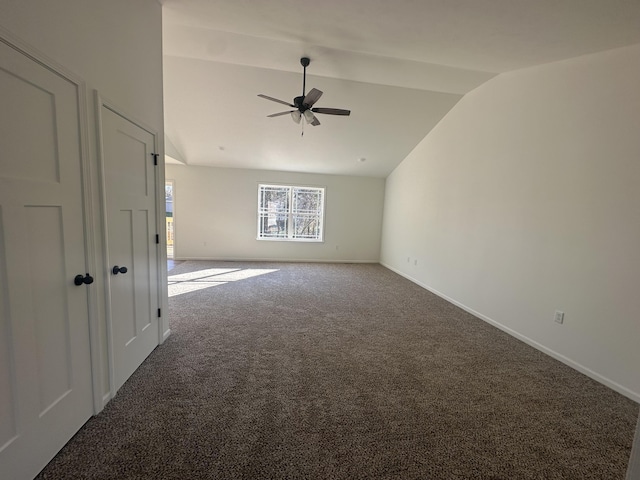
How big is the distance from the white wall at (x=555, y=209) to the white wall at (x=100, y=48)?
376cm

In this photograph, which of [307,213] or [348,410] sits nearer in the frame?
[348,410]

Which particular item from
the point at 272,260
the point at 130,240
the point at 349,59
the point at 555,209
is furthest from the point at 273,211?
the point at 555,209

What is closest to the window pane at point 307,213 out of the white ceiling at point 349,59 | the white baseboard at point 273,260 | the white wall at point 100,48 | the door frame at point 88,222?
the white baseboard at point 273,260

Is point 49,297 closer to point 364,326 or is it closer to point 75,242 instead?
point 75,242

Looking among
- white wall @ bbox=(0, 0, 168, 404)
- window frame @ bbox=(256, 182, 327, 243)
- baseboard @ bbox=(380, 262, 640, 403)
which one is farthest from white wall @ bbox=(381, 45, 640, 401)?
white wall @ bbox=(0, 0, 168, 404)

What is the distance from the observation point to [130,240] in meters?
2.14

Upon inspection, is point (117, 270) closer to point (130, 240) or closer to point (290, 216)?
point (130, 240)

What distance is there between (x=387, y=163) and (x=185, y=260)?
204 inches

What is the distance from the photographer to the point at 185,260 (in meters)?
6.61

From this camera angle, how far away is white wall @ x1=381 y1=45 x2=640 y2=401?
2.25 m

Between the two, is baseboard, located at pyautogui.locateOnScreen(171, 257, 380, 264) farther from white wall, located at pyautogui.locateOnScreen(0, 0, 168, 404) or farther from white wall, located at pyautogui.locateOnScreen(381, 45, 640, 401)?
white wall, located at pyautogui.locateOnScreen(0, 0, 168, 404)

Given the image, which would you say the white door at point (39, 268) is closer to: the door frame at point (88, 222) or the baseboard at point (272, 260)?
the door frame at point (88, 222)

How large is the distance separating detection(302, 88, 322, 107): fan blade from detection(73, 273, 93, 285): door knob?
8.59ft

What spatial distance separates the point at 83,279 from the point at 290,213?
18.5ft
